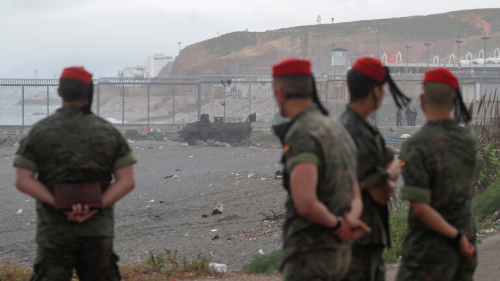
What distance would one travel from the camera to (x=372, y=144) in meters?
3.30

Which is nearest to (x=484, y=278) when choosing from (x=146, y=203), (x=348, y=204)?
(x=348, y=204)

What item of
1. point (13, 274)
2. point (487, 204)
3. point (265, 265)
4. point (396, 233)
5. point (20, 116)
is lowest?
point (265, 265)

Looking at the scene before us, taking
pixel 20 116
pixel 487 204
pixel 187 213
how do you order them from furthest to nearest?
pixel 20 116 < pixel 187 213 < pixel 487 204

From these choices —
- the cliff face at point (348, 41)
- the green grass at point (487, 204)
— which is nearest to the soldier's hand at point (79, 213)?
the green grass at point (487, 204)

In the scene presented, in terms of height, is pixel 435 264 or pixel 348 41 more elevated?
pixel 348 41

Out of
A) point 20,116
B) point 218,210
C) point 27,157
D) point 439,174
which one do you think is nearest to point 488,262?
point 439,174

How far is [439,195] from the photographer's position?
327 centimetres

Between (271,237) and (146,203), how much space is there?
528 cm

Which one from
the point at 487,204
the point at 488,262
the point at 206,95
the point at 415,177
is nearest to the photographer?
the point at 415,177

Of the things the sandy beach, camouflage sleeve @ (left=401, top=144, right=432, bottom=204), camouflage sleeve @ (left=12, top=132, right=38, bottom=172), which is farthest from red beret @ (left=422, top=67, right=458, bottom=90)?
the sandy beach

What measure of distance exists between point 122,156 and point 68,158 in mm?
255

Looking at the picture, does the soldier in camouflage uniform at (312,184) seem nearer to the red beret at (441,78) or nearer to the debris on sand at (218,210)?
the red beret at (441,78)

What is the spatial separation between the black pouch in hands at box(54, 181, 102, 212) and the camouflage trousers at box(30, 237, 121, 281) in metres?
0.16

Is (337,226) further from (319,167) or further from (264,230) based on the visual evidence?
(264,230)
